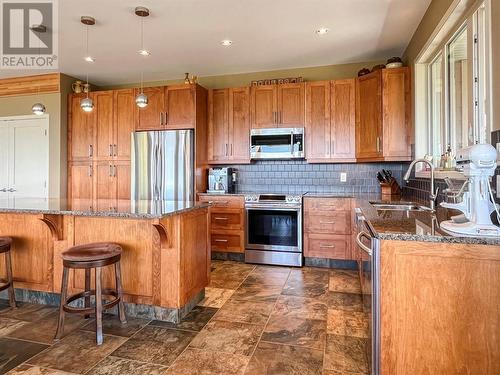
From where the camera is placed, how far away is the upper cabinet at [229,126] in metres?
4.55

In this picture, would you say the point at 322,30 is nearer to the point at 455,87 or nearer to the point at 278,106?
the point at 278,106

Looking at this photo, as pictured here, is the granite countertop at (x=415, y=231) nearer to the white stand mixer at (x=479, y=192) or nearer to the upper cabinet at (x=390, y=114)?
the white stand mixer at (x=479, y=192)

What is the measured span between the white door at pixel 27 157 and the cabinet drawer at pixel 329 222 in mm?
4068

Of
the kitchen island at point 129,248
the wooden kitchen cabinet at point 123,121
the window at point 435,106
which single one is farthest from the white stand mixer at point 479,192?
the wooden kitchen cabinet at point 123,121

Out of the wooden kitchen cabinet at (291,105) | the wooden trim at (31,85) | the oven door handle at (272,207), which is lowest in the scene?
the oven door handle at (272,207)

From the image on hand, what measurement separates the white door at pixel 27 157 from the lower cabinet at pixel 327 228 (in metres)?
4.06

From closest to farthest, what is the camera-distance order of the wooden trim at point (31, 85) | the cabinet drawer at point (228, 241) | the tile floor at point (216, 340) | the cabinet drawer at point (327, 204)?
the tile floor at point (216, 340), the cabinet drawer at point (327, 204), the cabinet drawer at point (228, 241), the wooden trim at point (31, 85)

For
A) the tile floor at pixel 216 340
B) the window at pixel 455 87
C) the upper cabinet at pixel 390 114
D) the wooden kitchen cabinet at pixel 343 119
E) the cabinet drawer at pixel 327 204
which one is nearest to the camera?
the tile floor at pixel 216 340

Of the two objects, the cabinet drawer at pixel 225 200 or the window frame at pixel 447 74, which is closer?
the window frame at pixel 447 74

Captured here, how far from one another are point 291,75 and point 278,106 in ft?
2.02

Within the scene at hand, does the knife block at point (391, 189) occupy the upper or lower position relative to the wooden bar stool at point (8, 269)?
upper

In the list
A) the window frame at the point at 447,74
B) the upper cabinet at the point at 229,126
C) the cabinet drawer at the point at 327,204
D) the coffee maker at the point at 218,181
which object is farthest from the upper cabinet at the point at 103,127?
the window frame at the point at 447,74

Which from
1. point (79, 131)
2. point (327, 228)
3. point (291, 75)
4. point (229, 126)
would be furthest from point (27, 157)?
point (327, 228)

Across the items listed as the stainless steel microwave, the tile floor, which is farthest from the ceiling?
the tile floor
